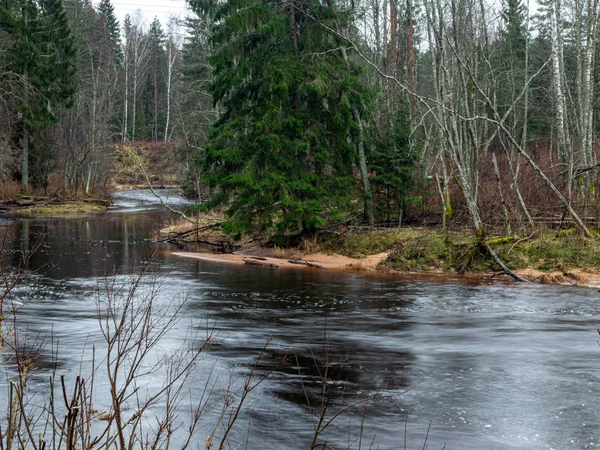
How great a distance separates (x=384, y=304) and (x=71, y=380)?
7.36 m

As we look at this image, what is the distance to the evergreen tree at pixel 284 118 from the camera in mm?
20500

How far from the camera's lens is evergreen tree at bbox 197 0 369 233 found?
67.3 feet

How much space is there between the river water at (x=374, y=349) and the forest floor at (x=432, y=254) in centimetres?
105

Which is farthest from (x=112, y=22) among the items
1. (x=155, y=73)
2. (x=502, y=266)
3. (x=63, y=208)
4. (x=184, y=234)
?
(x=502, y=266)

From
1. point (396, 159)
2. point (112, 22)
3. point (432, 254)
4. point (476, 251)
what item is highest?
point (112, 22)

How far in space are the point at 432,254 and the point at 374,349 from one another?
8633 mm

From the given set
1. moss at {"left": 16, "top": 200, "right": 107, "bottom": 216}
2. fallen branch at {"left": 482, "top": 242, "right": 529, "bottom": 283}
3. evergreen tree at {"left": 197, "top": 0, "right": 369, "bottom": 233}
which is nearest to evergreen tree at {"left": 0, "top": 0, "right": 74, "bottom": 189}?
moss at {"left": 16, "top": 200, "right": 107, "bottom": 216}

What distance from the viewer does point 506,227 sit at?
61.5 feet

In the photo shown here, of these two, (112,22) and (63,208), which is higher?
(112,22)

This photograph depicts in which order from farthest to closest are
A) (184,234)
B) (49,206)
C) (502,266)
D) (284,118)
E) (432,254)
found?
1. (49,206)
2. (184,234)
3. (284,118)
4. (432,254)
5. (502,266)

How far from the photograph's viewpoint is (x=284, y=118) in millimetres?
20938

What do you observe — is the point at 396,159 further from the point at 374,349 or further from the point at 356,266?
the point at 374,349

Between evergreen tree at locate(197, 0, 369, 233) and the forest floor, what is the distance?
3.61ft

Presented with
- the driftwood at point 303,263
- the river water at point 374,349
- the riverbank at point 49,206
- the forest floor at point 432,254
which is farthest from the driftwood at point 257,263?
the riverbank at point 49,206
